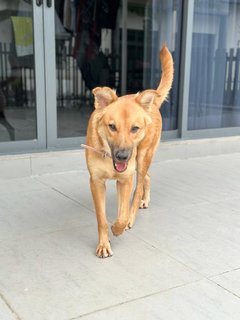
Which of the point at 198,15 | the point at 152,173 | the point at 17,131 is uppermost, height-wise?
the point at 198,15

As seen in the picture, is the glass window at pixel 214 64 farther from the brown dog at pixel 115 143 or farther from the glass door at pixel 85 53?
the brown dog at pixel 115 143

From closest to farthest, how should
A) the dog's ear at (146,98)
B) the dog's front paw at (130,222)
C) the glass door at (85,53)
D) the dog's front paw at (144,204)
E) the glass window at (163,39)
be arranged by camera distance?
1. the dog's ear at (146,98)
2. the dog's front paw at (130,222)
3. the dog's front paw at (144,204)
4. the glass window at (163,39)
5. the glass door at (85,53)

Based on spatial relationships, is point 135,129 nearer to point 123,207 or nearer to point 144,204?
point 123,207

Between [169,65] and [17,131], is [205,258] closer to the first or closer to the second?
[169,65]

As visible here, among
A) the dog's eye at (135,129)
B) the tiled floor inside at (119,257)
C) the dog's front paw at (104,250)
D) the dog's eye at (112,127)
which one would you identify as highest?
the dog's eye at (112,127)

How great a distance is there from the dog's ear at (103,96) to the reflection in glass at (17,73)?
8.10ft

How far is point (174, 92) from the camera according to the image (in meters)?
6.24

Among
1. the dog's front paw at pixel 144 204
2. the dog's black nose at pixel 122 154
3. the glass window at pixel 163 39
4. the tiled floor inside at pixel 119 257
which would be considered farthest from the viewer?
the glass window at pixel 163 39

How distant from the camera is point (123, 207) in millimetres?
2992

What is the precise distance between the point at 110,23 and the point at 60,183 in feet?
16.6

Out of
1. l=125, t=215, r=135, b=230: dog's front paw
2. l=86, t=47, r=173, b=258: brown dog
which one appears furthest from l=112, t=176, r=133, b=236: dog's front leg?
l=125, t=215, r=135, b=230: dog's front paw

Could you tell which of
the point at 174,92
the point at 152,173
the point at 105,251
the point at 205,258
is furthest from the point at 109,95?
the point at 174,92

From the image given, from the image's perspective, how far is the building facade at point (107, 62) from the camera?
507 cm

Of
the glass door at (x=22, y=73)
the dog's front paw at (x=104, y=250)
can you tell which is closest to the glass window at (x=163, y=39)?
the glass door at (x=22, y=73)
